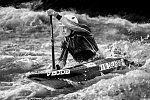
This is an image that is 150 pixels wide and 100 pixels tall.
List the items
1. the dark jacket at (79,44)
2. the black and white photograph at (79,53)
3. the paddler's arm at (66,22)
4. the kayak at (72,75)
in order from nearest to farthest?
1. the black and white photograph at (79,53)
2. the kayak at (72,75)
3. the paddler's arm at (66,22)
4. the dark jacket at (79,44)

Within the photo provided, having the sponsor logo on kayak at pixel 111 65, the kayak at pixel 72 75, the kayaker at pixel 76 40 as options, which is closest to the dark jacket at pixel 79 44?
the kayaker at pixel 76 40

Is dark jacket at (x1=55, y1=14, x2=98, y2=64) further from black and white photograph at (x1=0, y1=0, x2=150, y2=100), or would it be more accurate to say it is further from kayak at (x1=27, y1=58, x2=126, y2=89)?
kayak at (x1=27, y1=58, x2=126, y2=89)

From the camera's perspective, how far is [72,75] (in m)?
7.21

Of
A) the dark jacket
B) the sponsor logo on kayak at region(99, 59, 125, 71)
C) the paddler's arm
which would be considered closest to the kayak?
the sponsor logo on kayak at region(99, 59, 125, 71)

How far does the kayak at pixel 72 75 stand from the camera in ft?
23.2

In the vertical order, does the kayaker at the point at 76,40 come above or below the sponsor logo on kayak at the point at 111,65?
above

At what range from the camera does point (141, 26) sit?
1534 cm

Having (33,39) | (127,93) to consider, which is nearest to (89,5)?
(33,39)

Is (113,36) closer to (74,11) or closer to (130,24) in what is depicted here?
(130,24)

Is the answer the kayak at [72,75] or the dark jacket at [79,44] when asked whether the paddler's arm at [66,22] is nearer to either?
the dark jacket at [79,44]

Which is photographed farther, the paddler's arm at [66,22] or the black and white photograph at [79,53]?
the paddler's arm at [66,22]

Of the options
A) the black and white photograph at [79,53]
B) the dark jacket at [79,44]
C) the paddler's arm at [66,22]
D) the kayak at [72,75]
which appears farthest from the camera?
the dark jacket at [79,44]

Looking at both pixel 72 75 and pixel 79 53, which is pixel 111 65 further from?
pixel 72 75

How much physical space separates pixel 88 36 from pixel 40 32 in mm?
8264
